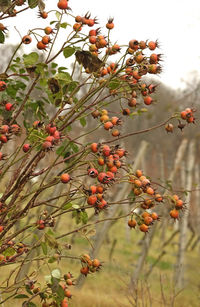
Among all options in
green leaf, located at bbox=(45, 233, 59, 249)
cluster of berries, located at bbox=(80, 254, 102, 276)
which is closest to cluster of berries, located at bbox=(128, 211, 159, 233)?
cluster of berries, located at bbox=(80, 254, 102, 276)

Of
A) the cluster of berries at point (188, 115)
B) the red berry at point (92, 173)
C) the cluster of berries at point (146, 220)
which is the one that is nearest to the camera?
the red berry at point (92, 173)

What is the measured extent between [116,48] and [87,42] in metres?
0.14

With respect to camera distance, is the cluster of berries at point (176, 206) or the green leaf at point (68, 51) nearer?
the cluster of berries at point (176, 206)

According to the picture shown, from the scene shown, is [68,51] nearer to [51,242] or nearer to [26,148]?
Answer: [26,148]

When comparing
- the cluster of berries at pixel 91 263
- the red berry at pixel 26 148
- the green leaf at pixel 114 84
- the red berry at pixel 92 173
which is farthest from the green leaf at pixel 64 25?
the cluster of berries at pixel 91 263

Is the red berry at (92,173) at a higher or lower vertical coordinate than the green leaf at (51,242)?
higher

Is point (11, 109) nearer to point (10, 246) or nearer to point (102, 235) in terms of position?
point (10, 246)

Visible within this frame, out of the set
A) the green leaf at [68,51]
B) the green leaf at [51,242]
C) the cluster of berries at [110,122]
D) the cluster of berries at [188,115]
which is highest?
the green leaf at [68,51]

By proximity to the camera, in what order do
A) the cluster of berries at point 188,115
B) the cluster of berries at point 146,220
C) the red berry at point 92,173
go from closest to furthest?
the red berry at point 92,173 < the cluster of berries at point 146,220 < the cluster of berries at point 188,115

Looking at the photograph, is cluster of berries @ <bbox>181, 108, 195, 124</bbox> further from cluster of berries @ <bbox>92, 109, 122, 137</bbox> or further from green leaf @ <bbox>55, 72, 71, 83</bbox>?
green leaf @ <bbox>55, 72, 71, 83</bbox>

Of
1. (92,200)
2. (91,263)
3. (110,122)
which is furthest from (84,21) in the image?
(91,263)

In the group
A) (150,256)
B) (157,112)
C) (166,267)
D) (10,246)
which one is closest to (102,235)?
(10,246)

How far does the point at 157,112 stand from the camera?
14.0m

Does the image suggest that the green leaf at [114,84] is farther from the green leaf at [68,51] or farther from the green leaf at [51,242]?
the green leaf at [51,242]
